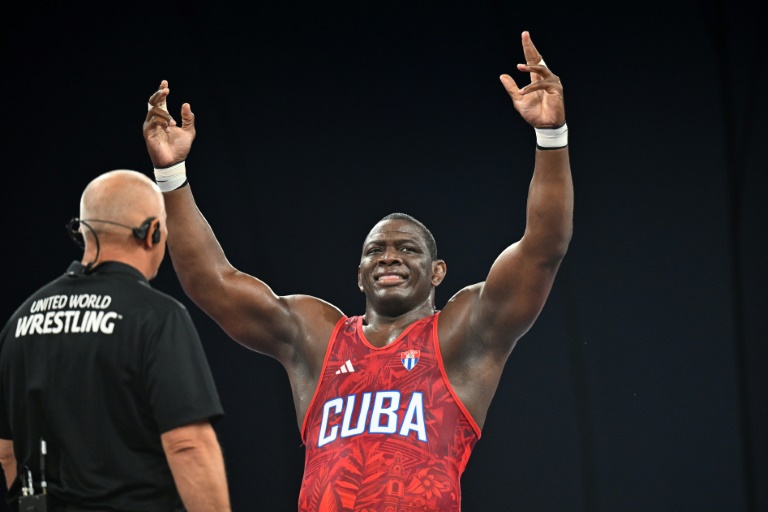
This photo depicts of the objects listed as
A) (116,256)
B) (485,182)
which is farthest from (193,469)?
(485,182)

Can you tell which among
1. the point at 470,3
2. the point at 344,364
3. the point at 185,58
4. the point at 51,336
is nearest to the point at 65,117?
the point at 185,58

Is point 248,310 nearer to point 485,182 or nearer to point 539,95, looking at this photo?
point 539,95

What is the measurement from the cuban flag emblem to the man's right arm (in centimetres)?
111

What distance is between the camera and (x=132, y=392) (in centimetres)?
171

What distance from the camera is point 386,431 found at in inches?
103

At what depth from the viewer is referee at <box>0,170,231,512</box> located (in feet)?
5.51

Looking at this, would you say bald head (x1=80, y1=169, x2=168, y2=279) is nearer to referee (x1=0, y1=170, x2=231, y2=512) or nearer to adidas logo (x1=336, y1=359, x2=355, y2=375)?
referee (x1=0, y1=170, x2=231, y2=512)

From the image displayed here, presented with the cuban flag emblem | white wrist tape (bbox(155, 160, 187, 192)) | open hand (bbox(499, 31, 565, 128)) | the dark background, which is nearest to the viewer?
open hand (bbox(499, 31, 565, 128))

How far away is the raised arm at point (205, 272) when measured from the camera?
9.42ft

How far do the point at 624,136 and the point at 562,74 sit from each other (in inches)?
16.6

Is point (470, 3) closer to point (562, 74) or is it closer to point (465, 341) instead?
point (562, 74)

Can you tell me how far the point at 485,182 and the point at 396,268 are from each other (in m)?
1.50

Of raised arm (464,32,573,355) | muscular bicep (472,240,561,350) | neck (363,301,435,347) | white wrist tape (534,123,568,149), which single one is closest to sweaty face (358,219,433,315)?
neck (363,301,435,347)

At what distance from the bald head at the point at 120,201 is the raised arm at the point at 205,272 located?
103 cm
